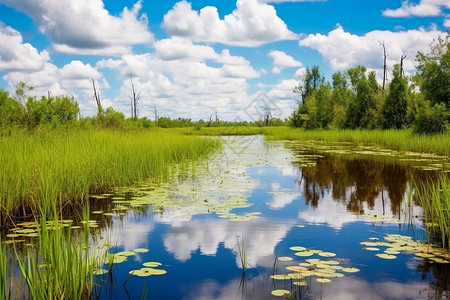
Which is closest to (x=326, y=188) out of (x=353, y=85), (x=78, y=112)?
(x=78, y=112)

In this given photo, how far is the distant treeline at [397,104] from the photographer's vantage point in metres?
19.7

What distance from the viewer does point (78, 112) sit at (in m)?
17.0

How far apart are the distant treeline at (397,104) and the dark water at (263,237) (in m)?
11.2

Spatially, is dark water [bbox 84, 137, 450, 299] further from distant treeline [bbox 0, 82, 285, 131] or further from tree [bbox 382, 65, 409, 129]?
tree [bbox 382, 65, 409, 129]

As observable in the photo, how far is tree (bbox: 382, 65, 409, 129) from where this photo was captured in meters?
25.4

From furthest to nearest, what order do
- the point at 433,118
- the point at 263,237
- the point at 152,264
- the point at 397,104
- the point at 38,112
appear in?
the point at 397,104 < the point at 433,118 < the point at 38,112 < the point at 263,237 < the point at 152,264

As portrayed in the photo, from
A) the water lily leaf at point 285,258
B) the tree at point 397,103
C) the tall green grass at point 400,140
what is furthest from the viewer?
the tree at point 397,103

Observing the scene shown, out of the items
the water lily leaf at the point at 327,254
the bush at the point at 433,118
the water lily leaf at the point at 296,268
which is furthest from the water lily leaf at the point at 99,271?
the bush at the point at 433,118

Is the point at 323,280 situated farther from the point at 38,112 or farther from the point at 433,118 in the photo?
the point at 433,118

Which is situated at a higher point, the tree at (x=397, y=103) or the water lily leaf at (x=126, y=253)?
the tree at (x=397, y=103)

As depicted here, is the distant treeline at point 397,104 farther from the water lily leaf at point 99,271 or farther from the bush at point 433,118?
the water lily leaf at point 99,271

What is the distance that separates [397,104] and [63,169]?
2377 centimetres

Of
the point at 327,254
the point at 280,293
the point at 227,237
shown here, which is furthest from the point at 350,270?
the point at 227,237

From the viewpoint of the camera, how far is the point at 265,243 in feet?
16.9
